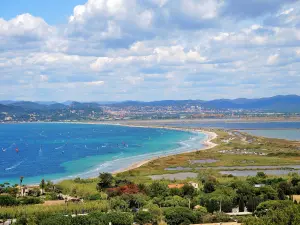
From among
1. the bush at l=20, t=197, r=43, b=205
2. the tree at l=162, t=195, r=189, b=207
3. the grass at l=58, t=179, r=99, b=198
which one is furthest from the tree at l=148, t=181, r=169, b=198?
the bush at l=20, t=197, r=43, b=205

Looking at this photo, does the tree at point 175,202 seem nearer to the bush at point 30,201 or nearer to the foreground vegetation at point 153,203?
the foreground vegetation at point 153,203

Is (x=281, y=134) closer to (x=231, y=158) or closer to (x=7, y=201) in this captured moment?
(x=231, y=158)

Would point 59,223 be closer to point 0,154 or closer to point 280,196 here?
point 280,196

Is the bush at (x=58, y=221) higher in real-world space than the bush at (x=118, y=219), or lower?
higher

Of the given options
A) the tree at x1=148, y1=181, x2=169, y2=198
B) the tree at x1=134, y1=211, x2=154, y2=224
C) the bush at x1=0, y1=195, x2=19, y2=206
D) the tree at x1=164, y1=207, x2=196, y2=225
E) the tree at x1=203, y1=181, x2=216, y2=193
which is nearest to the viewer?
the tree at x1=164, y1=207, x2=196, y2=225

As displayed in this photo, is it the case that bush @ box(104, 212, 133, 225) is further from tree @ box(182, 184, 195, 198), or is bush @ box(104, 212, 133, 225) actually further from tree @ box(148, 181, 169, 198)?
tree @ box(182, 184, 195, 198)

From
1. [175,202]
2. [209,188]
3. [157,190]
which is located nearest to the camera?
[175,202]

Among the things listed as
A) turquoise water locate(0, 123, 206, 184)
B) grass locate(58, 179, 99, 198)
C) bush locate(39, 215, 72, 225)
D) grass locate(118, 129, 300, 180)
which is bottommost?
turquoise water locate(0, 123, 206, 184)

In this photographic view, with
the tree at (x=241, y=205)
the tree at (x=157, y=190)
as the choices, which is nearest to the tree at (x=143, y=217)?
the tree at (x=157, y=190)

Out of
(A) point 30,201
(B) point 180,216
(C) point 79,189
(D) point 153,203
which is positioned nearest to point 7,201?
(A) point 30,201

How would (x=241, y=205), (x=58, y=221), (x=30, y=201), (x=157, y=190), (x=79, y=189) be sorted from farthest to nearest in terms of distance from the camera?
(x=79, y=189) → (x=157, y=190) → (x=30, y=201) → (x=241, y=205) → (x=58, y=221)

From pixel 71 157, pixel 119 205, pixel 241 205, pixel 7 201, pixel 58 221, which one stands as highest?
pixel 58 221
